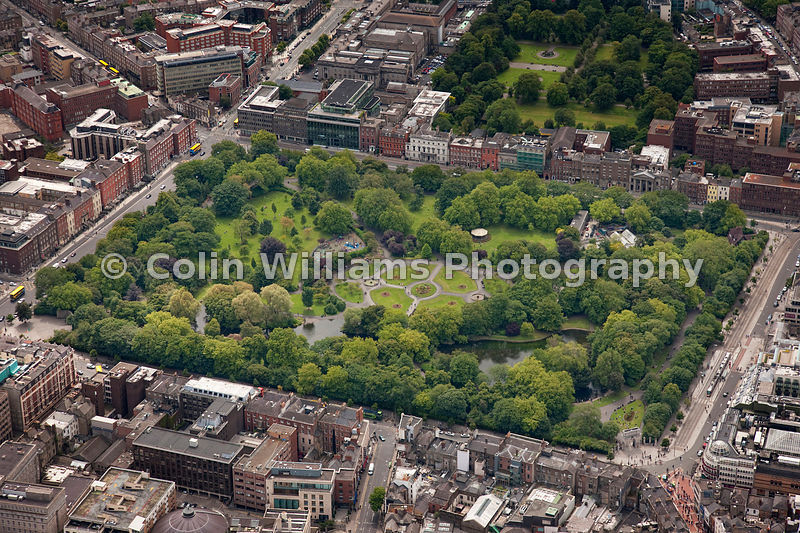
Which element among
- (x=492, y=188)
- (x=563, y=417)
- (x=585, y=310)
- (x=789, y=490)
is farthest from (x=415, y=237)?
(x=789, y=490)

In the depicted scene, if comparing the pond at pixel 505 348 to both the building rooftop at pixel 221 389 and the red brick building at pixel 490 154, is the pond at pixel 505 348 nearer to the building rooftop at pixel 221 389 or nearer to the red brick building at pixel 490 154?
the building rooftop at pixel 221 389

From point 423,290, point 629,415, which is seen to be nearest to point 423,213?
point 423,290

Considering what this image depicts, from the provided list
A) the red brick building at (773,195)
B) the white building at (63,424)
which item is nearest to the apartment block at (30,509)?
the white building at (63,424)

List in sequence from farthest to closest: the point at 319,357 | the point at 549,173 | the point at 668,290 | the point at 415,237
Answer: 1. the point at 549,173
2. the point at 415,237
3. the point at 668,290
4. the point at 319,357

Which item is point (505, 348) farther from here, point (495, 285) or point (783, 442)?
point (783, 442)

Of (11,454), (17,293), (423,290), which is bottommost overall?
(17,293)

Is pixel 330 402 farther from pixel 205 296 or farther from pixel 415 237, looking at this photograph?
pixel 415 237

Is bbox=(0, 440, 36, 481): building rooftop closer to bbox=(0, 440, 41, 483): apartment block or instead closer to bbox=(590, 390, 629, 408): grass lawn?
bbox=(0, 440, 41, 483): apartment block
